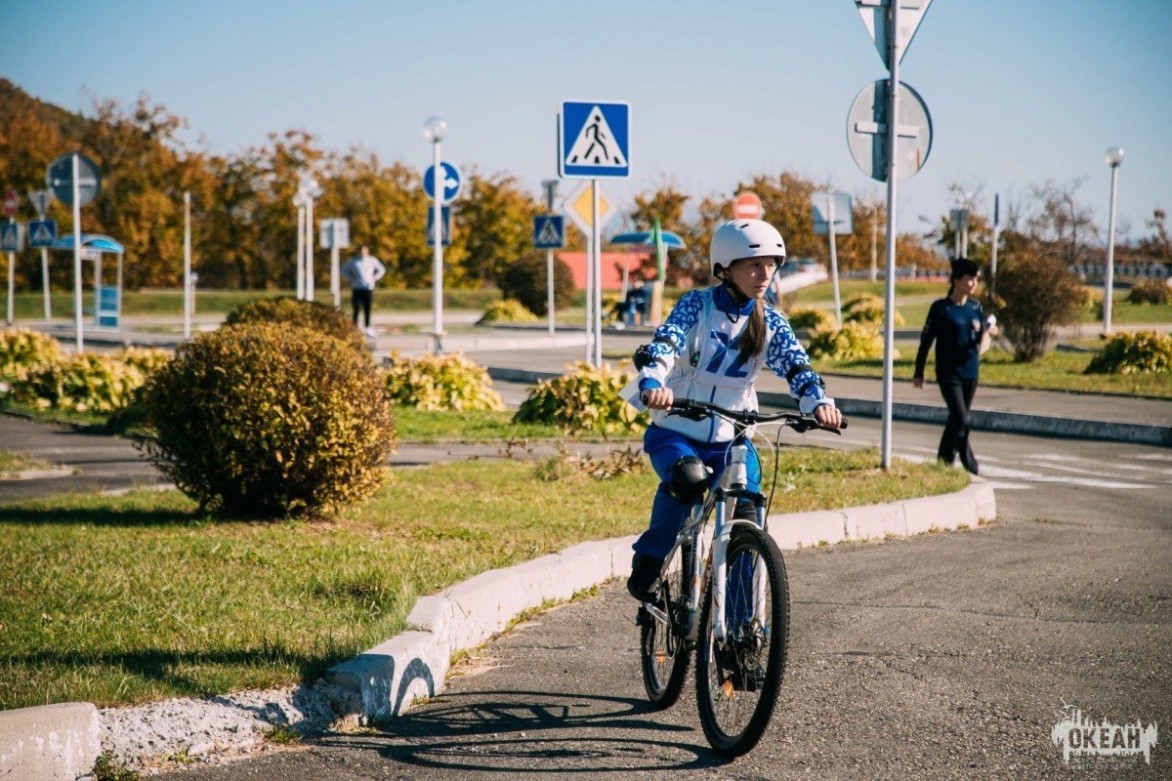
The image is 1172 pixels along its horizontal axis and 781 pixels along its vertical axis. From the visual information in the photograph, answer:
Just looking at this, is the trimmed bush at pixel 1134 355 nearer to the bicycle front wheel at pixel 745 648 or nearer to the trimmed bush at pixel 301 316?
the trimmed bush at pixel 301 316

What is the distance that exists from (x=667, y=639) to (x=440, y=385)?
12902 millimetres

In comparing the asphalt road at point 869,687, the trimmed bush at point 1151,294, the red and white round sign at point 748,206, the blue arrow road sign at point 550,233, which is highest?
the blue arrow road sign at point 550,233

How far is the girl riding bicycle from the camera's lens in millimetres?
5070

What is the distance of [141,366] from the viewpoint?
60.5 feet

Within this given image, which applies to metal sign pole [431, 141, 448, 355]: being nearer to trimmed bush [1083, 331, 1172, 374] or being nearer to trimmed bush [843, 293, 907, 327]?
trimmed bush [1083, 331, 1172, 374]

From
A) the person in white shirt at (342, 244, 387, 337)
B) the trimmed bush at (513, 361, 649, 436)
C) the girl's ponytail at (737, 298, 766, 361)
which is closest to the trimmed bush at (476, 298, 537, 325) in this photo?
the person in white shirt at (342, 244, 387, 337)

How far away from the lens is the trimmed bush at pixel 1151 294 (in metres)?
48.3

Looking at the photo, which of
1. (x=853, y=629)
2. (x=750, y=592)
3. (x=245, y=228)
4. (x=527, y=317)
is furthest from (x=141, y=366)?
(x=245, y=228)

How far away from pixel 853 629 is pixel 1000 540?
3.16 meters

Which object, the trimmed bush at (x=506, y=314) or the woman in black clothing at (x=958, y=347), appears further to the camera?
the trimmed bush at (x=506, y=314)

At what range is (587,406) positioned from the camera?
49.4 feet

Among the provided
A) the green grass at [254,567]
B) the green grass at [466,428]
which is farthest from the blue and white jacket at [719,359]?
the green grass at [466,428]

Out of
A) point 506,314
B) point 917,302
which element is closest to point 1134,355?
point 506,314

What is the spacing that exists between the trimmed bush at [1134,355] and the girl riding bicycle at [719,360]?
1837 cm
